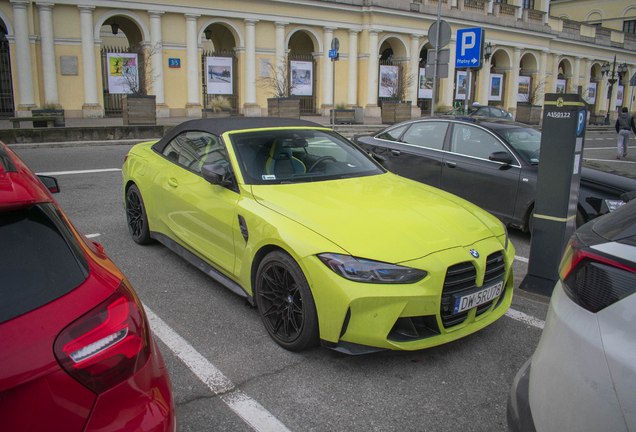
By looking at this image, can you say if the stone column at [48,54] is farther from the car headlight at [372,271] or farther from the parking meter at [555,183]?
the car headlight at [372,271]

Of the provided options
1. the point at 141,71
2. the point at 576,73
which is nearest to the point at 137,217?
the point at 141,71

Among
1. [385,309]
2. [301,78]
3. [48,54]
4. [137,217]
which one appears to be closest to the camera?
[385,309]

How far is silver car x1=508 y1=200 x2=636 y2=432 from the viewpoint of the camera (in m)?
1.47

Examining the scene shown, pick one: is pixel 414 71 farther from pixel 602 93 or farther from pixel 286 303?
pixel 286 303

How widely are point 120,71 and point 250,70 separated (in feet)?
22.6

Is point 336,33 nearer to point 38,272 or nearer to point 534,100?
point 534,100

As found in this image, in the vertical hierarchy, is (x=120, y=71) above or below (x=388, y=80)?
below

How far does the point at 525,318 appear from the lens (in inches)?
157

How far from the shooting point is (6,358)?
1.38 meters

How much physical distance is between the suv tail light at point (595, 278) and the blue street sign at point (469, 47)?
10.5m

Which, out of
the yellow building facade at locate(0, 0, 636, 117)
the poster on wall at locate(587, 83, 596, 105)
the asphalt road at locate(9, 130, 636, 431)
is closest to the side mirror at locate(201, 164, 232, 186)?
the asphalt road at locate(9, 130, 636, 431)

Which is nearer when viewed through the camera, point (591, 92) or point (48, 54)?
point (48, 54)

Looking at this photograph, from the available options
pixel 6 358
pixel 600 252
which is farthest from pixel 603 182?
pixel 6 358

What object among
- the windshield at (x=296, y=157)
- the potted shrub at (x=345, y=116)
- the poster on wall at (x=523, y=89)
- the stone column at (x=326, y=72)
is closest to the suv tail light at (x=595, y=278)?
the windshield at (x=296, y=157)
